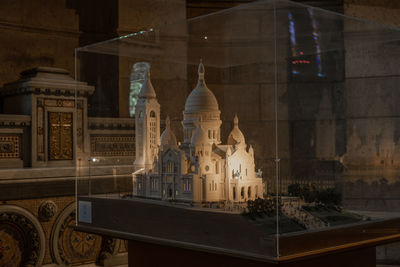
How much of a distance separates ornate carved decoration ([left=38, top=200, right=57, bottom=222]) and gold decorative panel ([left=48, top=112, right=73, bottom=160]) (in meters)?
0.81

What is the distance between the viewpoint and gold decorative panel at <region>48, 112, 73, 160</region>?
9.05 meters

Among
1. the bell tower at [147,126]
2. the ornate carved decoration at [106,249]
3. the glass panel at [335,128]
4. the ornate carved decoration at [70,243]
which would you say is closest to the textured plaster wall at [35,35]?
the ornate carved decoration at [70,243]

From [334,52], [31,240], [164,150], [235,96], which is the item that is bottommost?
[31,240]

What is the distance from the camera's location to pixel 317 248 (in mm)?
4883

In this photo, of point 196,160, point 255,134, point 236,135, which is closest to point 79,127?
point 196,160

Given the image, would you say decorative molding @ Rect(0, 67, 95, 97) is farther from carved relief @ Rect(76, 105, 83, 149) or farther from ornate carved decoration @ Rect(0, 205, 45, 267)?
ornate carved decoration @ Rect(0, 205, 45, 267)

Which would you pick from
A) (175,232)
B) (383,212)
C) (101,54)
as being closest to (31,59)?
(101,54)

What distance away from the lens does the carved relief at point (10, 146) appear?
853cm

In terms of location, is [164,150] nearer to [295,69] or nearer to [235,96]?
[235,96]

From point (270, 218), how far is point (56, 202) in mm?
4877

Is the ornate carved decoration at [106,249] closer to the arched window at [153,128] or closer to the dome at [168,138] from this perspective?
the arched window at [153,128]

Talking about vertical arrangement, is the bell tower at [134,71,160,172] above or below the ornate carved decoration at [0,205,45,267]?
above

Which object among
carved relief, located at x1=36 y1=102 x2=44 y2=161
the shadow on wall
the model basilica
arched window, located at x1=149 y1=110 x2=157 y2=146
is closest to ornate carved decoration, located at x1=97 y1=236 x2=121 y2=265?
carved relief, located at x1=36 y1=102 x2=44 y2=161

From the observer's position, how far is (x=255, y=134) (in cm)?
499
